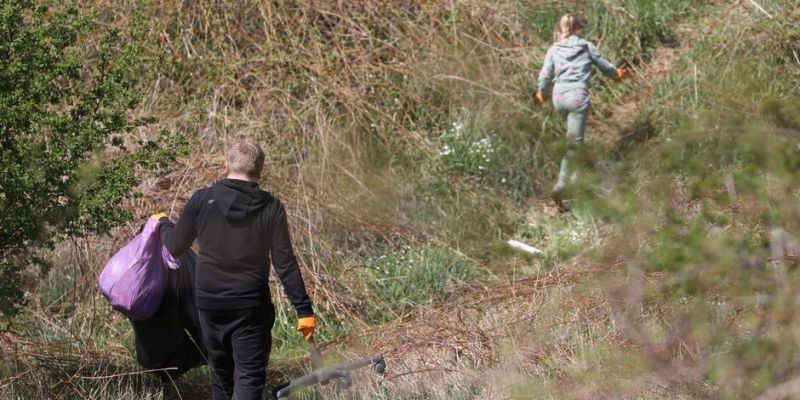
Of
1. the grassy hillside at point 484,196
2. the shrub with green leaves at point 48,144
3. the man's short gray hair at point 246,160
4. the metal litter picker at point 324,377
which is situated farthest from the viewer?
the shrub with green leaves at point 48,144

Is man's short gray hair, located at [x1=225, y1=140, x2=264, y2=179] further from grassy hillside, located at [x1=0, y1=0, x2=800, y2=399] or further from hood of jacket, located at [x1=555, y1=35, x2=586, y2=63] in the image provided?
hood of jacket, located at [x1=555, y1=35, x2=586, y2=63]

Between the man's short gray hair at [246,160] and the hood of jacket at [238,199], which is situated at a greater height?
the man's short gray hair at [246,160]

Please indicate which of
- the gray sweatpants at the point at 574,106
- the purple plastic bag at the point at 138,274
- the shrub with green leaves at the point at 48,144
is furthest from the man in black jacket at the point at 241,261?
the gray sweatpants at the point at 574,106

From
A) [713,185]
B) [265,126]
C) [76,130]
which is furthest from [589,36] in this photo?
[713,185]

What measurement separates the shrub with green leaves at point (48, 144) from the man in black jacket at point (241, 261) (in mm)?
838

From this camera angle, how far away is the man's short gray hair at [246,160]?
491 cm

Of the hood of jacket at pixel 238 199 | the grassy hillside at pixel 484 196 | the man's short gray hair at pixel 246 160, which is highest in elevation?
the man's short gray hair at pixel 246 160

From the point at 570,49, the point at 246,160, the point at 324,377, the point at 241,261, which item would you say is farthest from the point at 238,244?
the point at 570,49

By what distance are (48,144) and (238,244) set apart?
60.3 inches

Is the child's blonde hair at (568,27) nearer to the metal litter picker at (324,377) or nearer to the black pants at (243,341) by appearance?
the metal litter picker at (324,377)

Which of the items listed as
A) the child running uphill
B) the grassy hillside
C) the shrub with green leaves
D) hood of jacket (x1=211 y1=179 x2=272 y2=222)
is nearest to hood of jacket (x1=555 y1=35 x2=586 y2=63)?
the child running uphill

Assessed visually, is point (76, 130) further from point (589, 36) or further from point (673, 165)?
point (589, 36)

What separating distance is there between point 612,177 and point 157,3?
6580mm

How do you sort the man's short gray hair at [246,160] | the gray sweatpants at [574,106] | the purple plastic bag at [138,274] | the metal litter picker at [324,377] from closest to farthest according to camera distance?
the man's short gray hair at [246,160]
the purple plastic bag at [138,274]
the metal litter picker at [324,377]
the gray sweatpants at [574,106]
